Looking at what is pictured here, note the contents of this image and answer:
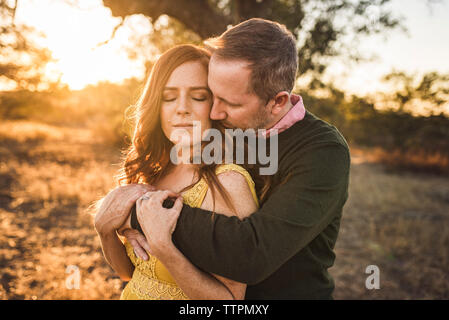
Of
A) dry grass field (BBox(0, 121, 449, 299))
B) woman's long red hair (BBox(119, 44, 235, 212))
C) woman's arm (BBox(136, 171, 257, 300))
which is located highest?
woman's long red hair (BBox(119, 44, 235, 212))

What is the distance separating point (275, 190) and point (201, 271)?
0.61 meters

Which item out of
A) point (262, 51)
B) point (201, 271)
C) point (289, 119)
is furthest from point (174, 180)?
point (262, 51)

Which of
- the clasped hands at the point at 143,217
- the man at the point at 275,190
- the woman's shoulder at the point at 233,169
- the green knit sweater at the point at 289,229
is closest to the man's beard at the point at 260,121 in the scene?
the man at the point at 275,190

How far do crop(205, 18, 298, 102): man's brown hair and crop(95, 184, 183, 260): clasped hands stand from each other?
0.91 meters

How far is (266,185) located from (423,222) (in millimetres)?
7060

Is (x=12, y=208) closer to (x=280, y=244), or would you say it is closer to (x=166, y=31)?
(x=166, y=31)

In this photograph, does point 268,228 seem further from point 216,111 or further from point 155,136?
point 155,136

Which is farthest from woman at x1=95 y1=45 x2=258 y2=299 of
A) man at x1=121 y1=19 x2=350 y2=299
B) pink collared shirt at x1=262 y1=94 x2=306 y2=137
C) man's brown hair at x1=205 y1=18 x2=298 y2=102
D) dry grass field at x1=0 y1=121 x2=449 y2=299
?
dry grass field at x1=0 y1=121 x2=449 y2=299

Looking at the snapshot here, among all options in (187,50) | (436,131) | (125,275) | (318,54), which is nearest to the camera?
(187,50)

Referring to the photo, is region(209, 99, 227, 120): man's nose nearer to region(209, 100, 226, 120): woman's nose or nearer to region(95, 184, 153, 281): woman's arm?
region(209, 100, 226, 120): woman's nose

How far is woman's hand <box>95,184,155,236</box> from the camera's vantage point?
5.93 ft

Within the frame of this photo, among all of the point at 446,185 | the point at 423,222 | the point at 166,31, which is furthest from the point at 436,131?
the point at 166,31

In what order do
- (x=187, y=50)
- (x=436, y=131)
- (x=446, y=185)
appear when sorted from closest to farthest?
(x=187, y=50) → (x=446, y=185) → (x=436, y=131)
